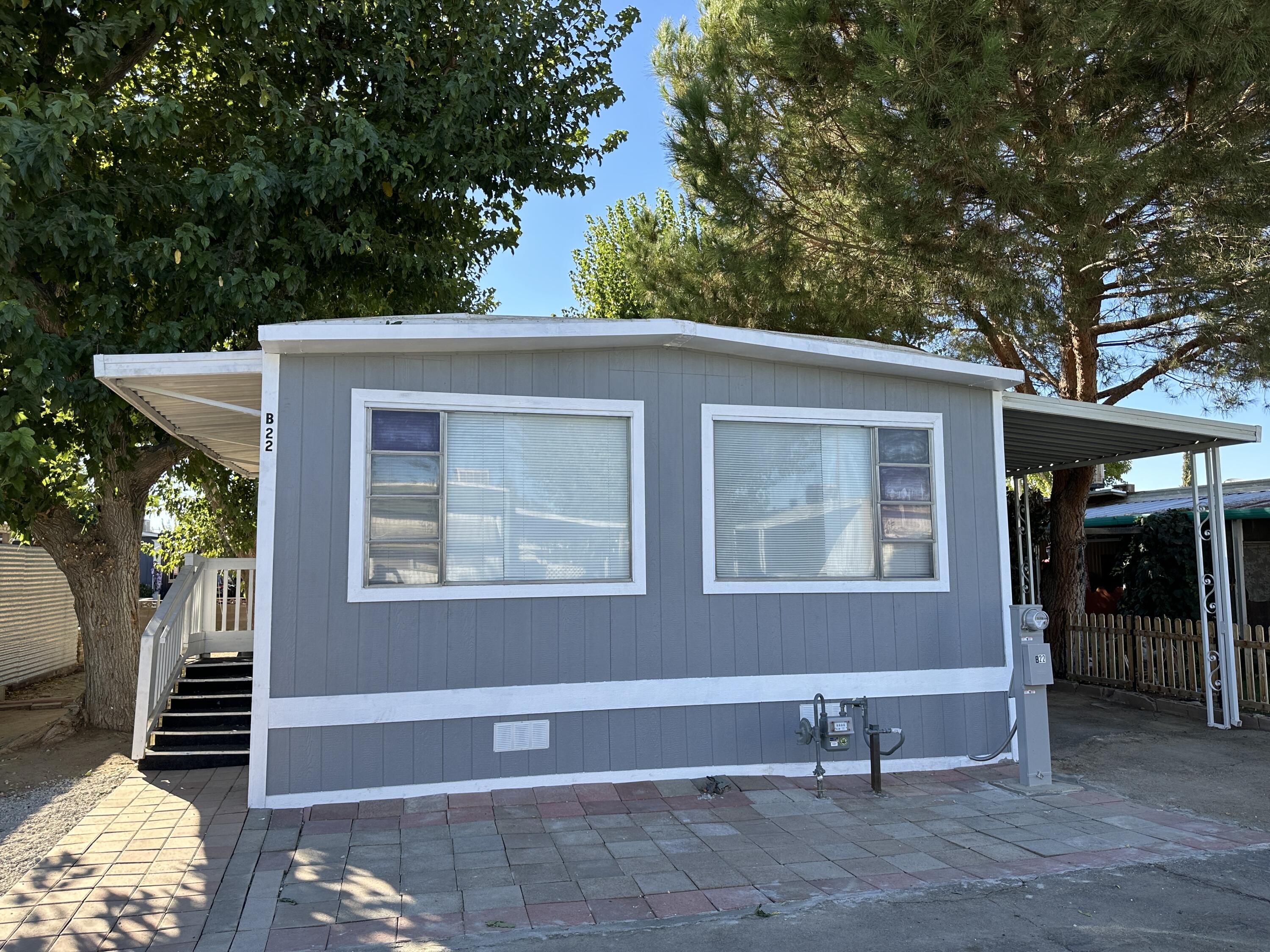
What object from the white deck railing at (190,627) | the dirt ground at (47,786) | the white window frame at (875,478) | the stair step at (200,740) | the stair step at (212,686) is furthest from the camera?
the stair step at (212,686)

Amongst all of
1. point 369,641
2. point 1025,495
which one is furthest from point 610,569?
point 1025,495

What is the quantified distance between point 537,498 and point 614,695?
146 centimetres

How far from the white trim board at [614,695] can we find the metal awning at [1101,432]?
85.3 inches

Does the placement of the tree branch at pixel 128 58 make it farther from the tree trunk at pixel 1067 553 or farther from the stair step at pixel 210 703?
the tree trunk at pixel 1067 553

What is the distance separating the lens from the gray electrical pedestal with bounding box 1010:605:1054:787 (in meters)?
6.61

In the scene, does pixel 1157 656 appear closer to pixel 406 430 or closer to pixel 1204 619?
pixel 1204 619

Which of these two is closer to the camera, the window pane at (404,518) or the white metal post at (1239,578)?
the window pane at (404,518)

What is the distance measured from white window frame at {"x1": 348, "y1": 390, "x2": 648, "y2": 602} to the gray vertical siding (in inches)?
2.2

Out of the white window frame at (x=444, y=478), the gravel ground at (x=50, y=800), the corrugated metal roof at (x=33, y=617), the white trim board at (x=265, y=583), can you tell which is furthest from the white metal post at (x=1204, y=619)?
the corrugated metal roof at (x=33, y=617)

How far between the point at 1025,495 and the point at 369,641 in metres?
8.89

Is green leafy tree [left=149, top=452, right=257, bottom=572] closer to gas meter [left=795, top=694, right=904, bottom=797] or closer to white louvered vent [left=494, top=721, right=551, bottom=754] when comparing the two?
white louvered vent [left=494, top=721, right=551, bottom=754]

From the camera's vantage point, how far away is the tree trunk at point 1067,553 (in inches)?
468

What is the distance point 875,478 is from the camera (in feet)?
24.0

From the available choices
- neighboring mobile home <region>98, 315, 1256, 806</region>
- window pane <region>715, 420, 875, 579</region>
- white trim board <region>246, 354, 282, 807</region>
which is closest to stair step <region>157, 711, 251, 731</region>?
neighboring mobile home <region>98, 315, 1256, 806</region>
